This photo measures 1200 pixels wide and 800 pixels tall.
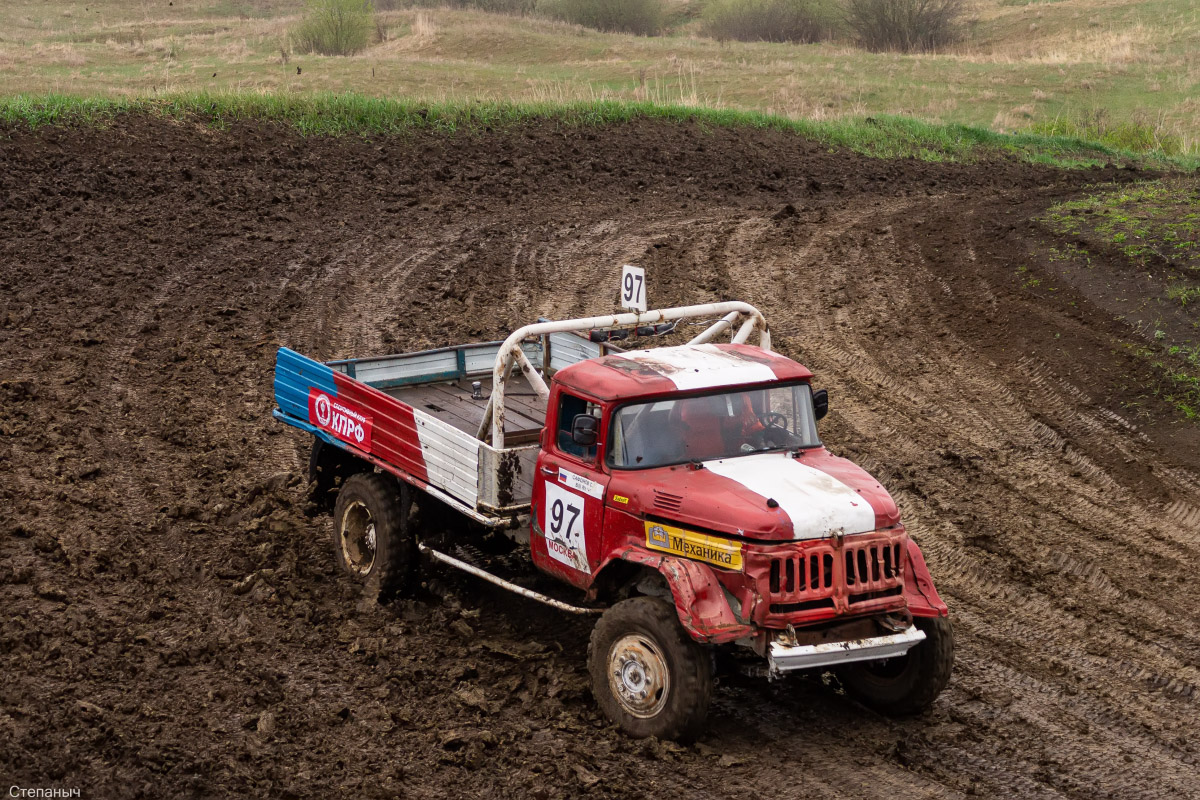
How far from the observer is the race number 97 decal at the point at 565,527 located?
812 centimetres

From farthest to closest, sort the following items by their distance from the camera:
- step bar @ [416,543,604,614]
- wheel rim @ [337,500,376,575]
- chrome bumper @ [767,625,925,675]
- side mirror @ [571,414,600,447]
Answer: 1. wheel rim @ [337,500,376,575]
2. step bar @ [416,543,604,614]
3. side mirror @ [571,414,600,447]
4. chrome bumper @ [767,625,925,675]

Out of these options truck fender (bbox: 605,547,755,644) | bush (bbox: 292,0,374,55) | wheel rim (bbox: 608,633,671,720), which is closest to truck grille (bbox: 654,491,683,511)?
truck fender (bbox: 605,547,755,644)

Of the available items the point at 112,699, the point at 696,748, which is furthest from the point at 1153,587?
the point at 112,699

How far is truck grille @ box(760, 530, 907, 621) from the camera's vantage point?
7.09m

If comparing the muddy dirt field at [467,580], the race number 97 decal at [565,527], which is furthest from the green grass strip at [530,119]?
the race number 97 decal at [565,527]

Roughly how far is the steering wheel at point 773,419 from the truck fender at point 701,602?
134cm

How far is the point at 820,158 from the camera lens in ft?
87.9

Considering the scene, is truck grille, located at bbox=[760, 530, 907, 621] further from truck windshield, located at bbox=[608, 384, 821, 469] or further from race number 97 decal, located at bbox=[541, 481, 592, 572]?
race number 97 decal, located at bbox=[541, 481, 592, 572]

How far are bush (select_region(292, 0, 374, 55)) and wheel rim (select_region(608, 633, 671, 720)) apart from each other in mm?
41516

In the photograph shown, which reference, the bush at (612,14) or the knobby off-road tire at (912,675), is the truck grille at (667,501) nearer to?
the knobby off-road tire at (912,675)

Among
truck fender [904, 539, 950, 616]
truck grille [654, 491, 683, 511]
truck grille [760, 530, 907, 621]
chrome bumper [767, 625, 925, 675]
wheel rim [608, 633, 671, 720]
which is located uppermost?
truck grille [654, 491, 683, 511]

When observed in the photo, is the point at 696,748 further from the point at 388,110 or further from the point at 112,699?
the point at 388,110

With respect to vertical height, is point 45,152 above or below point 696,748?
above

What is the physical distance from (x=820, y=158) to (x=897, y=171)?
177cm
